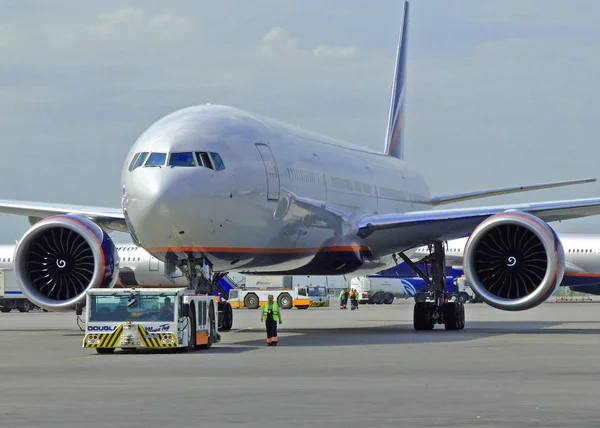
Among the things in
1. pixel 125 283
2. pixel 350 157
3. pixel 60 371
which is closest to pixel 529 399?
pixel 60 371

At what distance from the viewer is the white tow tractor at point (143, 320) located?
2158 centimetres

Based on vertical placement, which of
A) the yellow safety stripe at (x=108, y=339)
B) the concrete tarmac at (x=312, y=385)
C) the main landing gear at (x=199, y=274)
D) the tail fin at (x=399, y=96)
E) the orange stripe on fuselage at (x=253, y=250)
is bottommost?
the concrete tarmac at (x=312, y=385)

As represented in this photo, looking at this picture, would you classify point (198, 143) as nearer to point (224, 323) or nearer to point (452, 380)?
point (224, 323)

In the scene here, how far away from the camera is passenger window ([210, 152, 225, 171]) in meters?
23.8

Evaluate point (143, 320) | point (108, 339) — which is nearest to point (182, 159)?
point (143, 320)

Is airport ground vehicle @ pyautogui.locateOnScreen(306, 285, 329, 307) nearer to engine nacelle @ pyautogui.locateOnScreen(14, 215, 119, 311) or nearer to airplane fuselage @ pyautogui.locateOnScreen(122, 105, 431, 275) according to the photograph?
airplane fuselage @ pyautogui.locateOnScreen(122, 105, 431, 275)

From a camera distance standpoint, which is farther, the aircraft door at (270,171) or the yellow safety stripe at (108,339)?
the aircraft door at (270,171)

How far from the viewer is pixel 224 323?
3038 centimetres

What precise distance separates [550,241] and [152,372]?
1154cm

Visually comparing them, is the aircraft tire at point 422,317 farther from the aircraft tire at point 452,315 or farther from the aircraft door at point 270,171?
the aircraft door at point 270,171

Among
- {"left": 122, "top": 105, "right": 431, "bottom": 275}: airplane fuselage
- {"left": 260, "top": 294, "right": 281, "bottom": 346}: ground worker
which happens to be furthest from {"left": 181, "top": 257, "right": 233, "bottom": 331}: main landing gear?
{"left": 260, "top": 294, "right": 281, "bottom": 346}: ground worker

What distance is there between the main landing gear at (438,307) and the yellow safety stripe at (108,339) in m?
10.6

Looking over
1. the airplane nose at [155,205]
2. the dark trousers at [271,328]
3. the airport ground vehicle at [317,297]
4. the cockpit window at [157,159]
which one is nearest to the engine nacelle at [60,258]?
the airplane nose at [155,205]

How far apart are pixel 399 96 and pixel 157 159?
21088 millimetres
